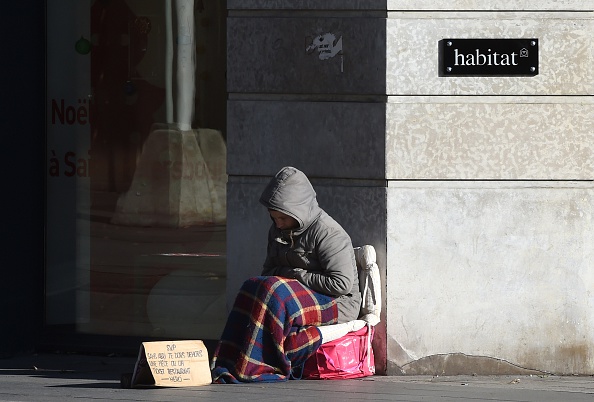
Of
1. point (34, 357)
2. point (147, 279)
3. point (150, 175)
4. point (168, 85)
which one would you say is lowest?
Answer: point (34, 357)

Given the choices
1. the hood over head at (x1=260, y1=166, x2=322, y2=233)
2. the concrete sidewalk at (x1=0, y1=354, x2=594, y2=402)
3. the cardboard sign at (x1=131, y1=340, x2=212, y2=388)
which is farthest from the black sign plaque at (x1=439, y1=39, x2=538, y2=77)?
the cardboard sign at (x1=131, y1=340, x2=212, y2=388)

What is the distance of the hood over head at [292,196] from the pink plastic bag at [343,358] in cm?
69

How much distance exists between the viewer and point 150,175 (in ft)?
27.1

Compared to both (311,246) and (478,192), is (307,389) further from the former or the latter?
(478,192)

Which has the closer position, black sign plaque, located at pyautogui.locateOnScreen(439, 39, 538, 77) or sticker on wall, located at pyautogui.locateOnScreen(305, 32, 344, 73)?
black sign plaque, located at pyautogui.locateOnScreen(439, 39, 538, 77)

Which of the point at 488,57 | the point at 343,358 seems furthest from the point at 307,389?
the point at 488,57

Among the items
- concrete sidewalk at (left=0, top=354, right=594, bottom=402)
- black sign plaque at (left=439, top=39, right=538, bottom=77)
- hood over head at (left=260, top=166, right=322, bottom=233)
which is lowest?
concrete sidewalk at (left=0, top=354, right=594, bottom=402)

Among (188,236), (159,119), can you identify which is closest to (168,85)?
(159,119)

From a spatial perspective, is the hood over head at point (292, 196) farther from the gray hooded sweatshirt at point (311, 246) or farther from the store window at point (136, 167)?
the store window at point (136, 167)

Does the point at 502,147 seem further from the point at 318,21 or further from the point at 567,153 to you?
the point at 318,21

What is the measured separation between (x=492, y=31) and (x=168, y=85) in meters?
2.25

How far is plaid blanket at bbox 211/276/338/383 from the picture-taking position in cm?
671

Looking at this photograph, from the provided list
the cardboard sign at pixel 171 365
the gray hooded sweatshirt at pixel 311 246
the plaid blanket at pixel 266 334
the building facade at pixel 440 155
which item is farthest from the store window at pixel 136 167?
the cardboard sign at pixel 171 365

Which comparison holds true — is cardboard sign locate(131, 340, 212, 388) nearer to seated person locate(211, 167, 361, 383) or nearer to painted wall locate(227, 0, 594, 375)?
seated person locate(211, 167, 361, 383)
